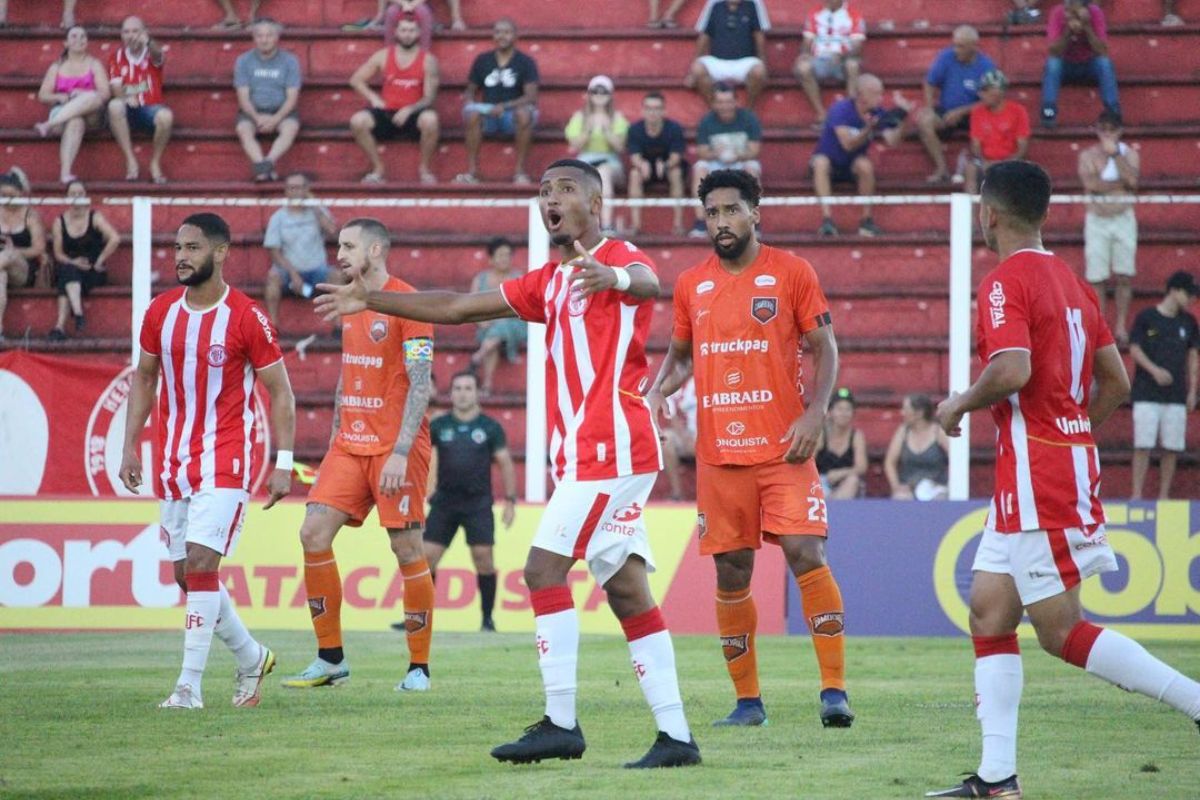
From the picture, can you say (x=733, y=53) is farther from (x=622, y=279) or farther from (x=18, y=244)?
(x=622, y=279)

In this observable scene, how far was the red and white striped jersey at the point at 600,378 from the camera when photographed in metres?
7.67

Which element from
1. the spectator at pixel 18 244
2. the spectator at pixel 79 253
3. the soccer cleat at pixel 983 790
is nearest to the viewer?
the soccer cleat at pixel 983 790

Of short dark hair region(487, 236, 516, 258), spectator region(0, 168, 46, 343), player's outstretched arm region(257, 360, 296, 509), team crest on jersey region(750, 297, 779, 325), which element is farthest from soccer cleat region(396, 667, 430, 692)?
spectator region(0, 168, 46, 343)

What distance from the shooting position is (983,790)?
21.9 ft

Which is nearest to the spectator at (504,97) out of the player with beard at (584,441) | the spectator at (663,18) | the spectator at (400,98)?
the spectator at (400,98)

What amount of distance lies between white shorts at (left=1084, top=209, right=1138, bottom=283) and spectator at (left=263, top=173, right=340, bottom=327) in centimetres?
791

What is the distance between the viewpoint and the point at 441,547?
16312 mm

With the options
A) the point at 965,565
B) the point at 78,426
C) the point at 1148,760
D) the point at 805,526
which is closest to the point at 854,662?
the point at 965,565

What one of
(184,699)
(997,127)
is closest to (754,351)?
(184,699)

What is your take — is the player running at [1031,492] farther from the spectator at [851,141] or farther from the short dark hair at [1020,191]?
the spectator at [851,141]

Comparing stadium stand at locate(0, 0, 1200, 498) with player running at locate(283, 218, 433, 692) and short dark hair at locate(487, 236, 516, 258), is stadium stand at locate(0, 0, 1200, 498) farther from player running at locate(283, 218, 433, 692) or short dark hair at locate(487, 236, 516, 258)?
player running at locate(283, 218, 433, 692)

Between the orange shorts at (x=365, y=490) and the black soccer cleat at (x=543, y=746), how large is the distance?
143 inches

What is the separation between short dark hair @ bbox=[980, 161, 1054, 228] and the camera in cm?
703

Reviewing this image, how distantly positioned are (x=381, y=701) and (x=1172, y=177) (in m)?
14.2
